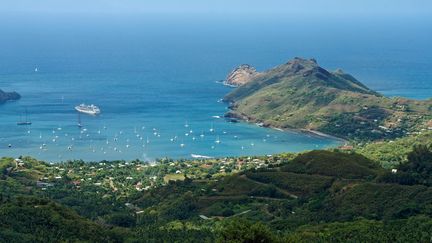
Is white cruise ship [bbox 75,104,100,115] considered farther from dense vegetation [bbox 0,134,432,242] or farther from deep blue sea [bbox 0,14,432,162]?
dense vegetation [bbox 0,134,432,242]

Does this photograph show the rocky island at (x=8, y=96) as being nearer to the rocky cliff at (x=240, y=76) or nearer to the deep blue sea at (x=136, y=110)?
the deep blue sea at (x=136, y=110)

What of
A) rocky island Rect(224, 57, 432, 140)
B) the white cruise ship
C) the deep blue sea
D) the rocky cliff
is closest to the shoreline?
rocky island Rect(224, 57, 432, 140)

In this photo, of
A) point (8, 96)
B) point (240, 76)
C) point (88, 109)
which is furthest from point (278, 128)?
point (8, 96)

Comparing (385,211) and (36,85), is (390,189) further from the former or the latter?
(36,85)

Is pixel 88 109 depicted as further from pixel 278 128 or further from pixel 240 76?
pixel 240 76

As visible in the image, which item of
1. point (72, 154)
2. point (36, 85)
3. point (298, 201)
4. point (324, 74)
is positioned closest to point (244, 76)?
point (324, 74)

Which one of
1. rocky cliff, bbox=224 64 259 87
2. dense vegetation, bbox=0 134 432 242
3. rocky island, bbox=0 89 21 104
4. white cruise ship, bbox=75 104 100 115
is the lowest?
dense vegetation, bbox=0 134 432 242

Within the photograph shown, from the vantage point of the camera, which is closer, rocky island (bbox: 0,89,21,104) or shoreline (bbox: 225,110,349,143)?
shoreline (bbox: 225,110,349,143)
